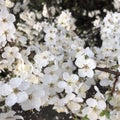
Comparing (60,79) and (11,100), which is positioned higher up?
(60,79)

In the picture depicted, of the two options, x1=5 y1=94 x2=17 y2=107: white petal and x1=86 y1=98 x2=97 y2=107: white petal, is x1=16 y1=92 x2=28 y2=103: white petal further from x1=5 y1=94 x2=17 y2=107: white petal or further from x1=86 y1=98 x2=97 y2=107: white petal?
x1=86 y1=98 x2=97 y2=107: white petal

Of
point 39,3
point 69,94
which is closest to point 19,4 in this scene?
point 39,3

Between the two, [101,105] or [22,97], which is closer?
[22,97]

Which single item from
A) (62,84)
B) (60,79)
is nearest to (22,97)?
(62,84)

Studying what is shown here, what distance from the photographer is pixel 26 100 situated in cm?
162

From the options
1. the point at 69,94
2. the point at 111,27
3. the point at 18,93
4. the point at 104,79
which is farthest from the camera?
the point at 111,27

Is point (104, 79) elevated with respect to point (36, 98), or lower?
elevated

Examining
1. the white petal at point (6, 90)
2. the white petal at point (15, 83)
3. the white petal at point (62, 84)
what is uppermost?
the white petal at point (62, 84)

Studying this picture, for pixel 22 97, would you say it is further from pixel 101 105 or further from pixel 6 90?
pixel 101 105

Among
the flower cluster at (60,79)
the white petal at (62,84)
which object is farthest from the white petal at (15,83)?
the white petal at (62,84)

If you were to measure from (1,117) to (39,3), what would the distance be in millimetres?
3833

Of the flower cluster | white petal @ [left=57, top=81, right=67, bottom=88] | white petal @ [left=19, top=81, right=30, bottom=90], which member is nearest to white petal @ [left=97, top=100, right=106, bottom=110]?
the flower cluster

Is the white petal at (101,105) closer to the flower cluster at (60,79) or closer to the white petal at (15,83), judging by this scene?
the flower cluster at (60,79)

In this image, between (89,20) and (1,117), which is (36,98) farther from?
(89,20)
